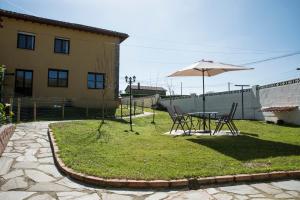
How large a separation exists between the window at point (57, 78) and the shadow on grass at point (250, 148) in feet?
43.3

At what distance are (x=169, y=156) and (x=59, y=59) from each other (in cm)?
1505

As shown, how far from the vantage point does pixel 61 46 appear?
1922 cm

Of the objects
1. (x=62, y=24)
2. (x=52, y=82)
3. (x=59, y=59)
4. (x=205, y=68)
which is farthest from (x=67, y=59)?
(x=205, y=68)

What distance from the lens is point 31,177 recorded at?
4.80 m

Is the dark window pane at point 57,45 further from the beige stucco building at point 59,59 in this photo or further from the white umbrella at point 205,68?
the white umbrella at point 205,68

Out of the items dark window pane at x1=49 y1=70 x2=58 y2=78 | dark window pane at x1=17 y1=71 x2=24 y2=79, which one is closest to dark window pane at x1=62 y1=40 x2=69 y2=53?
dark window pane at x1=49 y1=70 x2=58 y2=78

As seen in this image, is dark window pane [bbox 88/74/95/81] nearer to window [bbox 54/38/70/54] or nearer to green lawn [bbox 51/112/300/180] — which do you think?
window [bbox 54/38/70/54]

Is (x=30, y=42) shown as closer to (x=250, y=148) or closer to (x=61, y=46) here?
(x=61, y=46)

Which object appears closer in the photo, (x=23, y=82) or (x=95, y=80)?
(x=23, y=82)

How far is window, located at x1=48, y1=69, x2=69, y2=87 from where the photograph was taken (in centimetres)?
1866

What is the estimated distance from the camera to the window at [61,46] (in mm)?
19016

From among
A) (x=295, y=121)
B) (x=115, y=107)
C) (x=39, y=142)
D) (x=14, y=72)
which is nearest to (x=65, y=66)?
(x=14, y=72)

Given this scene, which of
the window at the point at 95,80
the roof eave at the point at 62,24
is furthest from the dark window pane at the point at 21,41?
the window at the point at 95,80

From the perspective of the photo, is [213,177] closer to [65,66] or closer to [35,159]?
[35,159]
